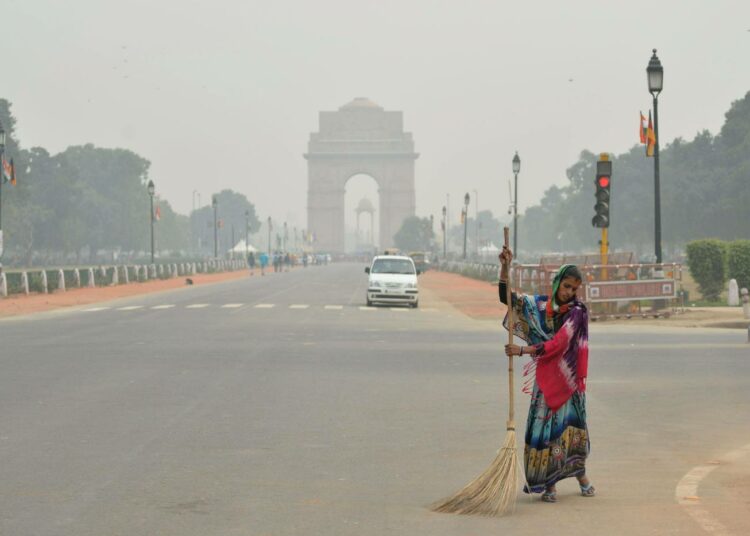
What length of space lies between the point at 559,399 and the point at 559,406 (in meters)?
0.04

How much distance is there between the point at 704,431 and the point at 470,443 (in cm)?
221

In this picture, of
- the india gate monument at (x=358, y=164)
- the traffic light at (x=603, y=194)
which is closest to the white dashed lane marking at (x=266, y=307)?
the traffic light at (x=603, y=194)

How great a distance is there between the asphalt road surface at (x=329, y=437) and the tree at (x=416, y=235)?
13835cm

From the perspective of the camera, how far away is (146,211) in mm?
141500

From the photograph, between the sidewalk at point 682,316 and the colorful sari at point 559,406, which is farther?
the sidewalk at point 682,316

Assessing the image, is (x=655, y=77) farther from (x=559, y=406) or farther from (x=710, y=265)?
(x=559, y=406)

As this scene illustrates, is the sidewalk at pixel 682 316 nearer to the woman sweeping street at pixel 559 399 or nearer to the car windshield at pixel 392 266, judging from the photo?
the car windshield at pixel 392 266

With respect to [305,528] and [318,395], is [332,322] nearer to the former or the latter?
[318,395]

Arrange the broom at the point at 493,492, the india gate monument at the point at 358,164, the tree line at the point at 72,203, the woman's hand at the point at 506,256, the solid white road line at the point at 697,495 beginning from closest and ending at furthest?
the solid white road line at the point at 697,495 < the broom at the point at 493,492 < the woman's hand at the point at 506,256 < the tree line at the point at 72,203 < the india gate monument at the point at 358,164

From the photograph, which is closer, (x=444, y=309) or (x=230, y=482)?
(x=230, y=482)

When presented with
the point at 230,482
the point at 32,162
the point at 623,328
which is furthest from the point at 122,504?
the point at 32,162

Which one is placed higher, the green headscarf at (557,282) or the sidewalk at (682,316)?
the green headscarf at (557,282)

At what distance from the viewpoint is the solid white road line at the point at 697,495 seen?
7.36 m

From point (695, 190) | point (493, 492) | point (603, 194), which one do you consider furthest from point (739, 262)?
point (695, 190)
